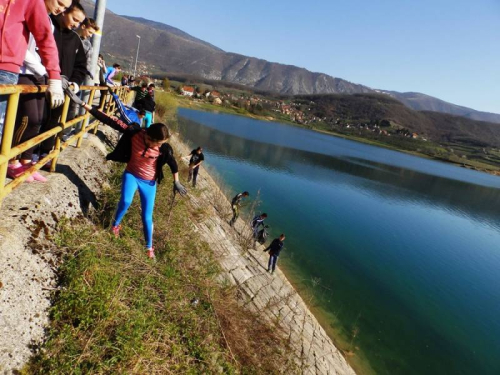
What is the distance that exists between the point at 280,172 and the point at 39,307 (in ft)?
105

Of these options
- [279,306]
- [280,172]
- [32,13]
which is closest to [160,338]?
[32,13]

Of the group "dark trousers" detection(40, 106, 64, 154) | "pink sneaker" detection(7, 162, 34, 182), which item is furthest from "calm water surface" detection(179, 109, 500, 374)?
"pink sneaker" detection(7, 162, 34, 182)

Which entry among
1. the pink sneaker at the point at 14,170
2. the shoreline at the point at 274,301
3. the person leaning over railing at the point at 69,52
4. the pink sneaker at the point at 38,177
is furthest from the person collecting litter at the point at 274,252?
the pink sneaker at the point at 14,170

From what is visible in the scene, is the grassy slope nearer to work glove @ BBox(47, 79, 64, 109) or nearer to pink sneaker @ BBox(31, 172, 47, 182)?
pink sneaker @ BBox(31, 172, 47, 182)

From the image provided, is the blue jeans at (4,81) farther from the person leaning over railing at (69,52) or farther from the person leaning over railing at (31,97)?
the person leaning over railing at (69,52)

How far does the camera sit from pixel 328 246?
18.0 metres

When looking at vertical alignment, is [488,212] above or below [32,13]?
below

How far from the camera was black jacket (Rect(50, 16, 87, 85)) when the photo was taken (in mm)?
3652

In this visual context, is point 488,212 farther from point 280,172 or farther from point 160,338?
point 160,338

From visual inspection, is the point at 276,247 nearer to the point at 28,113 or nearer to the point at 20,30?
the point at 28,113

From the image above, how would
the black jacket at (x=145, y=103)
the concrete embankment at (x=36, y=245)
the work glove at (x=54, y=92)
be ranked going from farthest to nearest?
the black jacket at (x=145, y=103) < the work glove at (x=54, y=92) < the concrete embankment at (x=36, y=245)

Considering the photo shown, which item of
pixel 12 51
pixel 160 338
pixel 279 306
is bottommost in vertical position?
pixel 279 306

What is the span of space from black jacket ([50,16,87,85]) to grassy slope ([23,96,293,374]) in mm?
1894

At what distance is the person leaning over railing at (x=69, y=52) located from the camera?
11.5 feet
